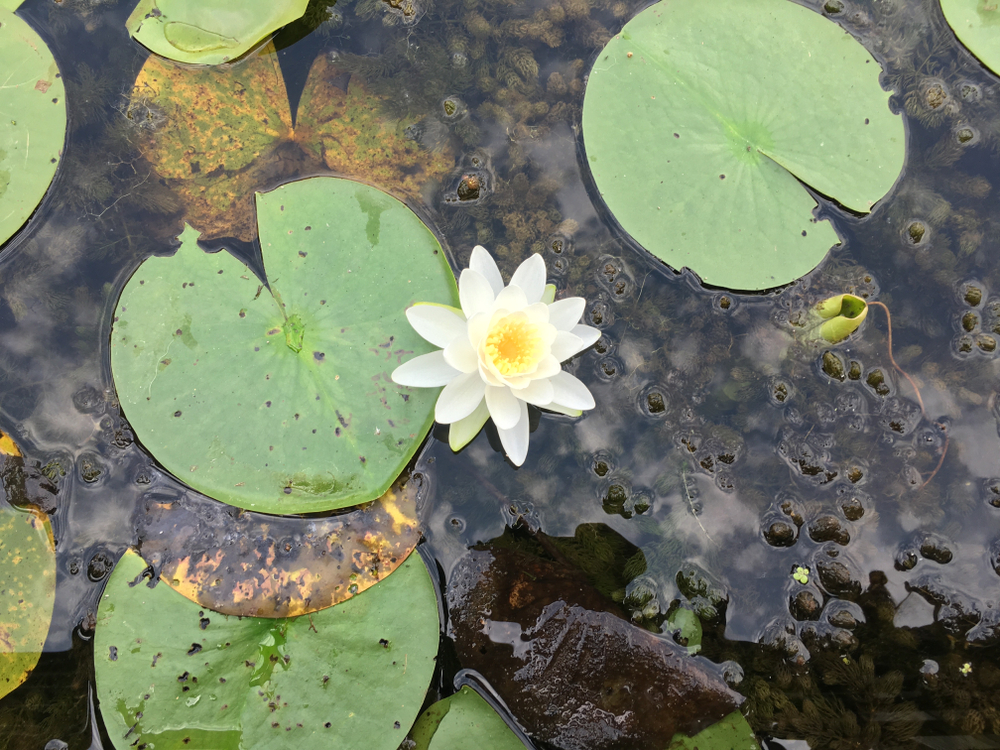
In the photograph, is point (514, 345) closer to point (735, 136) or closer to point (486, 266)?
point (486, 266)

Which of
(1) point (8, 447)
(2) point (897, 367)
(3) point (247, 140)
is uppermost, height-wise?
(3) point (247, 140)

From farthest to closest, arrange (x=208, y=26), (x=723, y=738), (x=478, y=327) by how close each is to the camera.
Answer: (x=208, y=26)
(x=723, y=738)
(x=478, y=327)

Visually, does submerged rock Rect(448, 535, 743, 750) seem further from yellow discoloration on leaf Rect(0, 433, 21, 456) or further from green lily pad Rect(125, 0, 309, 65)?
green lily pad Rect(125, 0, 309, 65)

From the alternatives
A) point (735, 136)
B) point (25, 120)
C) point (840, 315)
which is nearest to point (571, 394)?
point (840, 315)

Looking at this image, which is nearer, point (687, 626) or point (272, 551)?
point (272, 551)

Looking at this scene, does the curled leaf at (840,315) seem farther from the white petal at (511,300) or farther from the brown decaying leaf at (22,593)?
the brown decaying leaf at (22,593)

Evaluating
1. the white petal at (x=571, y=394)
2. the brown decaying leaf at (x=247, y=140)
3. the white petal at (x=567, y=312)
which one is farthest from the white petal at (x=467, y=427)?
the brown decaying leaf at (x=247, y=140)
